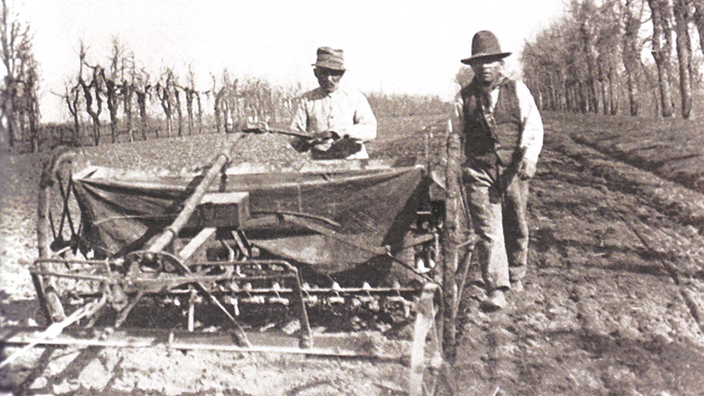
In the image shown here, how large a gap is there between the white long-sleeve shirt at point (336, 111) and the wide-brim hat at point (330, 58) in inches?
12.1

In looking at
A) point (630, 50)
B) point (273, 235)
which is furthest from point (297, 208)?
point (630, 50)

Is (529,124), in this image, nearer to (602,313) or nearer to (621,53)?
(602,313)

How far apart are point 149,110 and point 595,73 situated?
3578cm

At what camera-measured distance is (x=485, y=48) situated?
14.1 feet

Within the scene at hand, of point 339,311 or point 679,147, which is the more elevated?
point 679,147

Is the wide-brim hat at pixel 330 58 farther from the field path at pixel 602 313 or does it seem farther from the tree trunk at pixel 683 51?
the tree trunk at pixel 683 51

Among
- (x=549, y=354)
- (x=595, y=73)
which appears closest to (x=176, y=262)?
(x=549, y=354)

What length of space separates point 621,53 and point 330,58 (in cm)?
2975

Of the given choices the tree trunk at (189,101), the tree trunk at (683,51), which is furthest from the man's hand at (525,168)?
the tree trunk at (189,101)

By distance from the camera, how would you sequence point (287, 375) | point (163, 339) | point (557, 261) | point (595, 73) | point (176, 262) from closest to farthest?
point (176, 262) → point (163, 339) → point (287, 375) → point (557, 261) → point (595, 73)

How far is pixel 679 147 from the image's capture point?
11.3 m

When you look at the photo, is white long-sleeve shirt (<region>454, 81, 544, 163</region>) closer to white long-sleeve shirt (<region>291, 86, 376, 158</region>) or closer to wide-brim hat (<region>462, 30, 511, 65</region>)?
wide-brim hat (<region>462, 30, 511, 65</region>)

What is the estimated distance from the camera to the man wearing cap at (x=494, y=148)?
4.33 m

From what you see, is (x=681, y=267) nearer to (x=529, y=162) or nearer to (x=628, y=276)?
(x=628, y=276)
